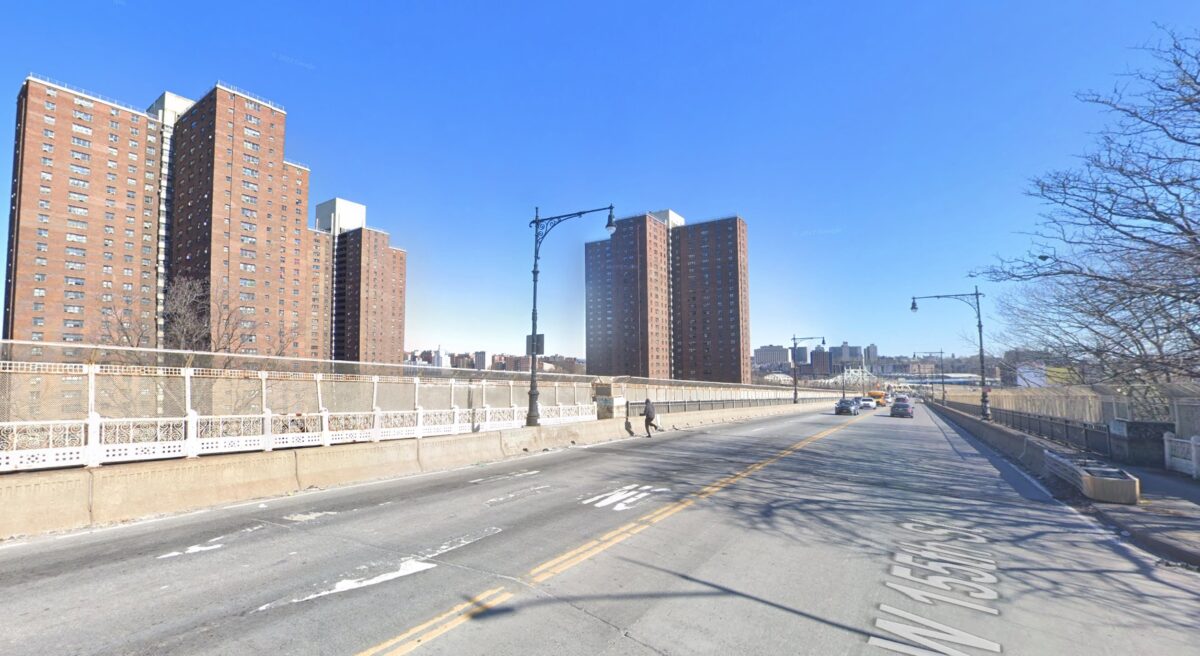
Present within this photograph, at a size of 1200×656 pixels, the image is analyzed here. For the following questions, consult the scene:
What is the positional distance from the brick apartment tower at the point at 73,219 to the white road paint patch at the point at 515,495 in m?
105

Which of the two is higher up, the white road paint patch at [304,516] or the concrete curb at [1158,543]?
the white road paint patch at [304,516]

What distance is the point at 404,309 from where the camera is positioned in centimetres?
17700

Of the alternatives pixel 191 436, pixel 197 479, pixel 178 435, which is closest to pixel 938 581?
pixel 197 479

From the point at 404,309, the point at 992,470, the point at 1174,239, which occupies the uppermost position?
the point at 404,309

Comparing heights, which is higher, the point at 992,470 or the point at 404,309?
the point at 404,309

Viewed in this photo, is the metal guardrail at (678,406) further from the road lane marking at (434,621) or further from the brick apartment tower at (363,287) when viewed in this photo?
the brick apartment tower at (363,287)

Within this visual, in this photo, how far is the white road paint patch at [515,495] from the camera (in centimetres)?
967

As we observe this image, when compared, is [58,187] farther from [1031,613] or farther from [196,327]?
[1031,613]

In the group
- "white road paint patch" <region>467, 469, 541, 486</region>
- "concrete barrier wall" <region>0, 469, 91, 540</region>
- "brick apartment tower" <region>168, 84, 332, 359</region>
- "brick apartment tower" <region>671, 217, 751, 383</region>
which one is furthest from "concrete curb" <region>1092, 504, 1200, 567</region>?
"brick apartment tower" <region>671, 217, 751, 383</region>

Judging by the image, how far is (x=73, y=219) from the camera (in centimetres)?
10300

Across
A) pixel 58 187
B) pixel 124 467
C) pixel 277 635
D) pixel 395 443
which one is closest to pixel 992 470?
pixel 395 443

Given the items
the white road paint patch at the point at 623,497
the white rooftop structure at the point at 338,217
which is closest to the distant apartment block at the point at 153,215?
the white rooftop structure at the point at 338,217

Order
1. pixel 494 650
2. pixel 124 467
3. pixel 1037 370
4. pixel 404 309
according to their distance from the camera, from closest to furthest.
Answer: pixel 494 650 < pixel 124 467 < pixel 1037 370 < pixel 404 309

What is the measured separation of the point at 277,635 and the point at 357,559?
1.96m
